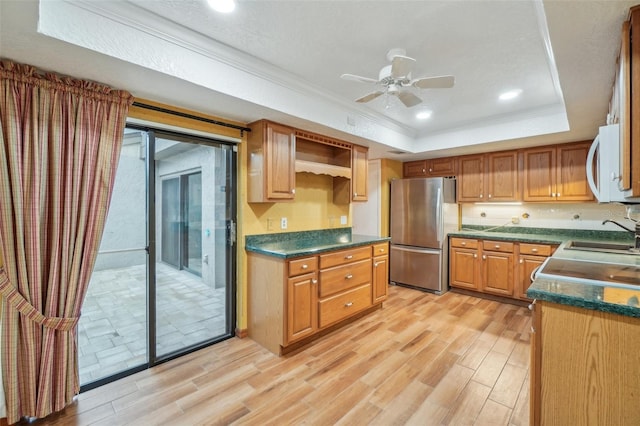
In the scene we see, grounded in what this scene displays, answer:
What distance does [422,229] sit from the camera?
4.38m

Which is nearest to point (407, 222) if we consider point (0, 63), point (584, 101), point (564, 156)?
point (564, 156)

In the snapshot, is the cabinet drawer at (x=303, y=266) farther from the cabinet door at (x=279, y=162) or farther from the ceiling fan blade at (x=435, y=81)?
the ceiling fan blade at (x=435, y=81)

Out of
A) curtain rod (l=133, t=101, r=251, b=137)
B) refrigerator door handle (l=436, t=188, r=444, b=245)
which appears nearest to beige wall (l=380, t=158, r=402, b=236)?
refrigerator door handle (l=436, t=188, r=444, b=245)

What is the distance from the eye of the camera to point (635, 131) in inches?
50.8

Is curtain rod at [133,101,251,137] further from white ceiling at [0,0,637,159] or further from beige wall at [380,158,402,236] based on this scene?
beige wall at [380,158,402,236]

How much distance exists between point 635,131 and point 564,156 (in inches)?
Answer: 115

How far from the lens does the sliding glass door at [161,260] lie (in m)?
2.31

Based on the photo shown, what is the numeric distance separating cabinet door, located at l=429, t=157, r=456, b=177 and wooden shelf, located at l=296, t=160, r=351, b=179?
1923mm

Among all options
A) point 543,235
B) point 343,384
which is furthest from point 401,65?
point 543,235

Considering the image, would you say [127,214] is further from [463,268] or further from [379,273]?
[463,268]

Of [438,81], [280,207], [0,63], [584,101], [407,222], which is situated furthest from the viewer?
[407,222]

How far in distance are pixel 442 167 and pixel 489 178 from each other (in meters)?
0.71

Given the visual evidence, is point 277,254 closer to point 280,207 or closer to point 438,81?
point 280,207

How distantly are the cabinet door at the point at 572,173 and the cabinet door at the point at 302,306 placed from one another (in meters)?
3.43
